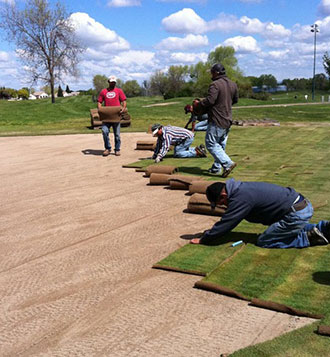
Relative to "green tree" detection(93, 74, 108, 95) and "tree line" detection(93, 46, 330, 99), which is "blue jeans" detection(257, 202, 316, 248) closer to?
"tree line" detection(93, 46, 330, 99)

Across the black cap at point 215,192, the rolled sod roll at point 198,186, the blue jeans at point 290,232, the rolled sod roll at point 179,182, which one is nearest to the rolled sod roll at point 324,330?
the blue jeans at point 290,232

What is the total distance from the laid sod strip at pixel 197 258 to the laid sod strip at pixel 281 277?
13 centimetres

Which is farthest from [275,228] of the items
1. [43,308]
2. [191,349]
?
[43,308]

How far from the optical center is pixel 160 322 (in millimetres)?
3857

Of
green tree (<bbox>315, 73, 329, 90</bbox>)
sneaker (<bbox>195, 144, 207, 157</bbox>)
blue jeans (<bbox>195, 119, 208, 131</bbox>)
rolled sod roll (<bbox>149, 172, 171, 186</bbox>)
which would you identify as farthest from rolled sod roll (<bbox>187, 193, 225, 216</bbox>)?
green tree (<bbox>315, 73, 329, 90</bbox>)

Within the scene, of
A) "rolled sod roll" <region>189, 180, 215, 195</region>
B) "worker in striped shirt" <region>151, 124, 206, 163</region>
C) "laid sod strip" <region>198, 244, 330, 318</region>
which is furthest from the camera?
"worker in striped shirt" <region>151, 124, 206, 163</region>

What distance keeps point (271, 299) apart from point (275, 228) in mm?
1333

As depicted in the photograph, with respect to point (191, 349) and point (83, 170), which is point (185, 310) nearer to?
point (191, 349)

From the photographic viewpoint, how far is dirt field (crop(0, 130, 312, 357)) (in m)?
3.61

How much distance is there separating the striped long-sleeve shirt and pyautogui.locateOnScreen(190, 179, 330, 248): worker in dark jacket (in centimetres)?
619

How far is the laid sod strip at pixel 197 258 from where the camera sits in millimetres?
→ 4867

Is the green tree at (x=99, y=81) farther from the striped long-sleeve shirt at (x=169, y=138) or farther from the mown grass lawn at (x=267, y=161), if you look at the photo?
the striped long-sleeve shirt at (x=169, y=138)

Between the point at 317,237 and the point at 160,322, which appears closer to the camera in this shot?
the point at 160,322

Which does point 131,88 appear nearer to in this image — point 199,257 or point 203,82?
point 203,82
